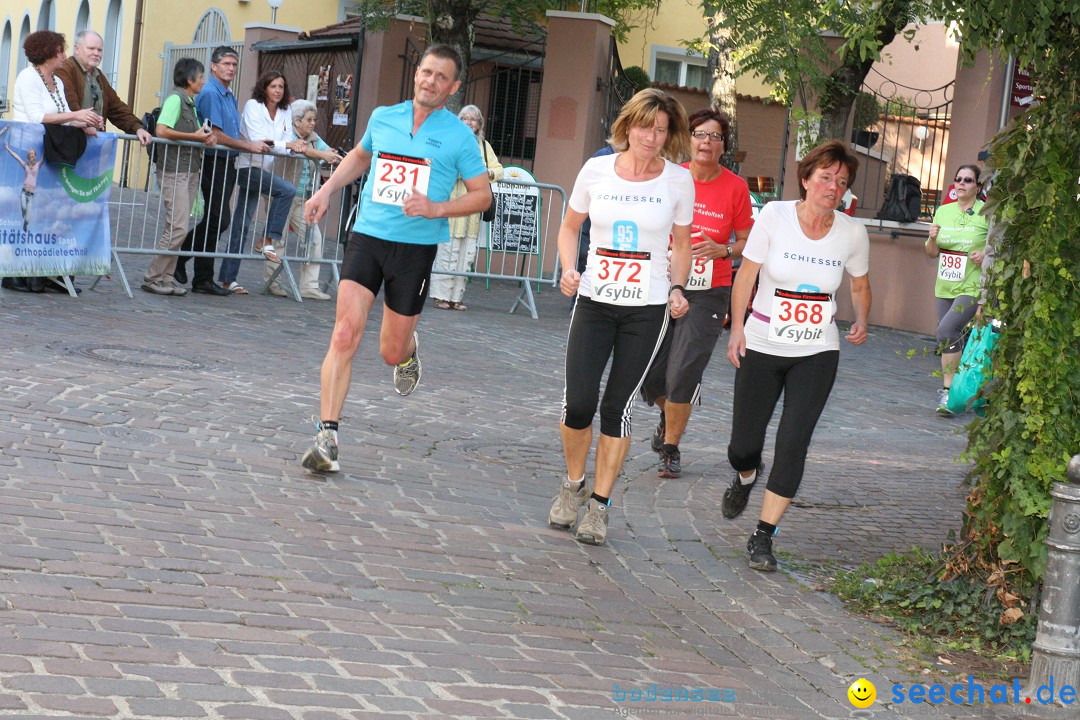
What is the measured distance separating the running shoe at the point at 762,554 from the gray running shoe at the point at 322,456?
210 cm

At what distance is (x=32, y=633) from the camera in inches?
172

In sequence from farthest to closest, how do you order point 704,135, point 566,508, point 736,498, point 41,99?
point 41,99 → point 704,135 → point 736,498 → point 566,508

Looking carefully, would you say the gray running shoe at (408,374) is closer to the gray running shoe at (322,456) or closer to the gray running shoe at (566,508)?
the gray running shoe at (322,456)

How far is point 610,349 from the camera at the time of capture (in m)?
6.52

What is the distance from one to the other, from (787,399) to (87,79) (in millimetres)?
8250

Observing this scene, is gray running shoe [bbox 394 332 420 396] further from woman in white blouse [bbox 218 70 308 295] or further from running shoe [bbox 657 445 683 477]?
woman in white blouse [bbox 218 70 308 295]

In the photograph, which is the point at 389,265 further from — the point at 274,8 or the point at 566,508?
the point at 274,8

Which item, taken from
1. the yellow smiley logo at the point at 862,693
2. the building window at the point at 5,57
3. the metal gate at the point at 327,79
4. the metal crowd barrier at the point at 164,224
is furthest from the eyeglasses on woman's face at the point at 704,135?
the building window at the point at 5,57

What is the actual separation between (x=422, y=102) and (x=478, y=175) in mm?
476

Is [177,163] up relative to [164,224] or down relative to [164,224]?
up

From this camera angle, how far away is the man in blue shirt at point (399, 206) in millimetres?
7105

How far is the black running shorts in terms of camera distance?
7.21m

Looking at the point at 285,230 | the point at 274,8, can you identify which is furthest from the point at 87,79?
the point at 274,8

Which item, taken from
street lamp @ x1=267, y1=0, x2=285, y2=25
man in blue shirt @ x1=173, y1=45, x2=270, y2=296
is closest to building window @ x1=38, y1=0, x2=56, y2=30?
street lamp @ x1=267, y1=0, x2=285, y2=25
